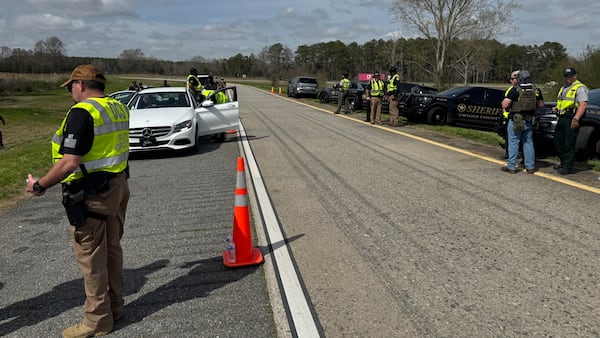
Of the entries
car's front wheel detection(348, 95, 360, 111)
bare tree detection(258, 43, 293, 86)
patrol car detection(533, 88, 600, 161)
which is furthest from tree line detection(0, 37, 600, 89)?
patrol car detection(533, 88, 600, 161)

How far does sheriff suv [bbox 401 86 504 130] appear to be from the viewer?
579 inches

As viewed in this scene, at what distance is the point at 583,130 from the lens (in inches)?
322

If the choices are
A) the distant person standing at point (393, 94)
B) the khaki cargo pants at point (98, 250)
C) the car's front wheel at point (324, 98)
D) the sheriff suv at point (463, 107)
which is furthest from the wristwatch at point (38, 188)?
the car's front wheel at point (324, 98)

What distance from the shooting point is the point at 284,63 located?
11712cm

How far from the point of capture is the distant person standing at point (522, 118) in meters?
7.36

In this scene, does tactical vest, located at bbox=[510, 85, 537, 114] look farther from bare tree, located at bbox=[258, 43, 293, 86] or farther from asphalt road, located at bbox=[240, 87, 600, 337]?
bare tree, located at bbox=[258, 43, 293, 86]

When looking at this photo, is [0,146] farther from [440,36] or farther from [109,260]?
[440,36]

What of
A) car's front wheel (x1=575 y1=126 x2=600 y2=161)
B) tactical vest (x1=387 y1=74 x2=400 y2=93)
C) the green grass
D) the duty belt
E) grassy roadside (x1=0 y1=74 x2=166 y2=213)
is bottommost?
grassy roadside (x1=0 y1=74 x2=166 y2=213)

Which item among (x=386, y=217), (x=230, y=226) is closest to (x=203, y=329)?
(x=230, y=226)

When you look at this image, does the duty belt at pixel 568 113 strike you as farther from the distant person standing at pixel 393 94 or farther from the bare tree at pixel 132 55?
the bare tree at pixel 132 55

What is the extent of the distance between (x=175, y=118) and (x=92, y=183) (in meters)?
7.41

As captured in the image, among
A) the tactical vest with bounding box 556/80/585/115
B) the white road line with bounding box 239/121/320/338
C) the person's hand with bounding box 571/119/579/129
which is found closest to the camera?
the white road line with bounding box 239/121/320/338

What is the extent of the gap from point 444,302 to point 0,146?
43.1ft

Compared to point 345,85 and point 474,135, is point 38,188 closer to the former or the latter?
point 474,135
